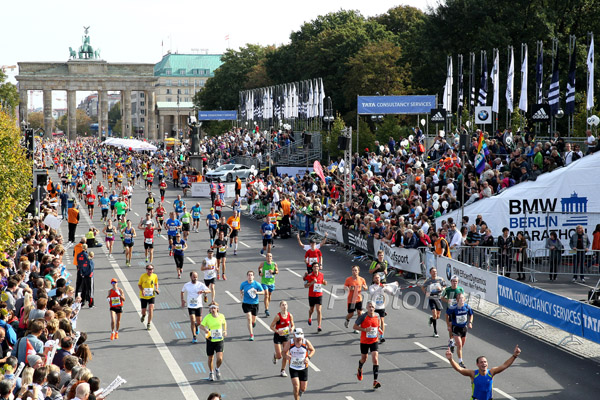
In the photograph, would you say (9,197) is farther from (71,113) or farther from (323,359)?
(71,113)

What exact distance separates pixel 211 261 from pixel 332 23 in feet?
244

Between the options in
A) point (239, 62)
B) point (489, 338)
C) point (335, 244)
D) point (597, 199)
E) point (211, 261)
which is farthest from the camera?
point (239, 62)

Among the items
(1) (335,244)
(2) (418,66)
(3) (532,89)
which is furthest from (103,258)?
(2) (418,66)

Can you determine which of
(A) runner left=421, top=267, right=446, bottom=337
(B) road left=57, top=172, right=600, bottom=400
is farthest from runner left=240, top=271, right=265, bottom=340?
(A) runner left=421, top=267, right=446, bottom=337

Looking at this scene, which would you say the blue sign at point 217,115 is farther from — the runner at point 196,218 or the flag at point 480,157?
the flag at point 480,157

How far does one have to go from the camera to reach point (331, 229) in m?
32.4

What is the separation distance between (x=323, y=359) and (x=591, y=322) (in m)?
5.35

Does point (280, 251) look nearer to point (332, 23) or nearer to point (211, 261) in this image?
point (211, 261)

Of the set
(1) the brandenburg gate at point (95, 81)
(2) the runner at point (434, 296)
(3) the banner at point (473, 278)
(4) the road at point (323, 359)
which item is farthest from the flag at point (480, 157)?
(1) the brandenburg gate at point (95, 81)

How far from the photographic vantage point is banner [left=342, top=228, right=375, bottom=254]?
28.1 m

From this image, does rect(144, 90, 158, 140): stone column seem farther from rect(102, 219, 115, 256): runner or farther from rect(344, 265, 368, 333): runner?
rect(344, 265, 368, 333): runner

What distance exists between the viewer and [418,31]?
6222 cm

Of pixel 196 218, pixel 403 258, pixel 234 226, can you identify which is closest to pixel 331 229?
pixel 234 226

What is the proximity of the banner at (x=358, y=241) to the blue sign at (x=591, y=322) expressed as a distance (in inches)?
465
